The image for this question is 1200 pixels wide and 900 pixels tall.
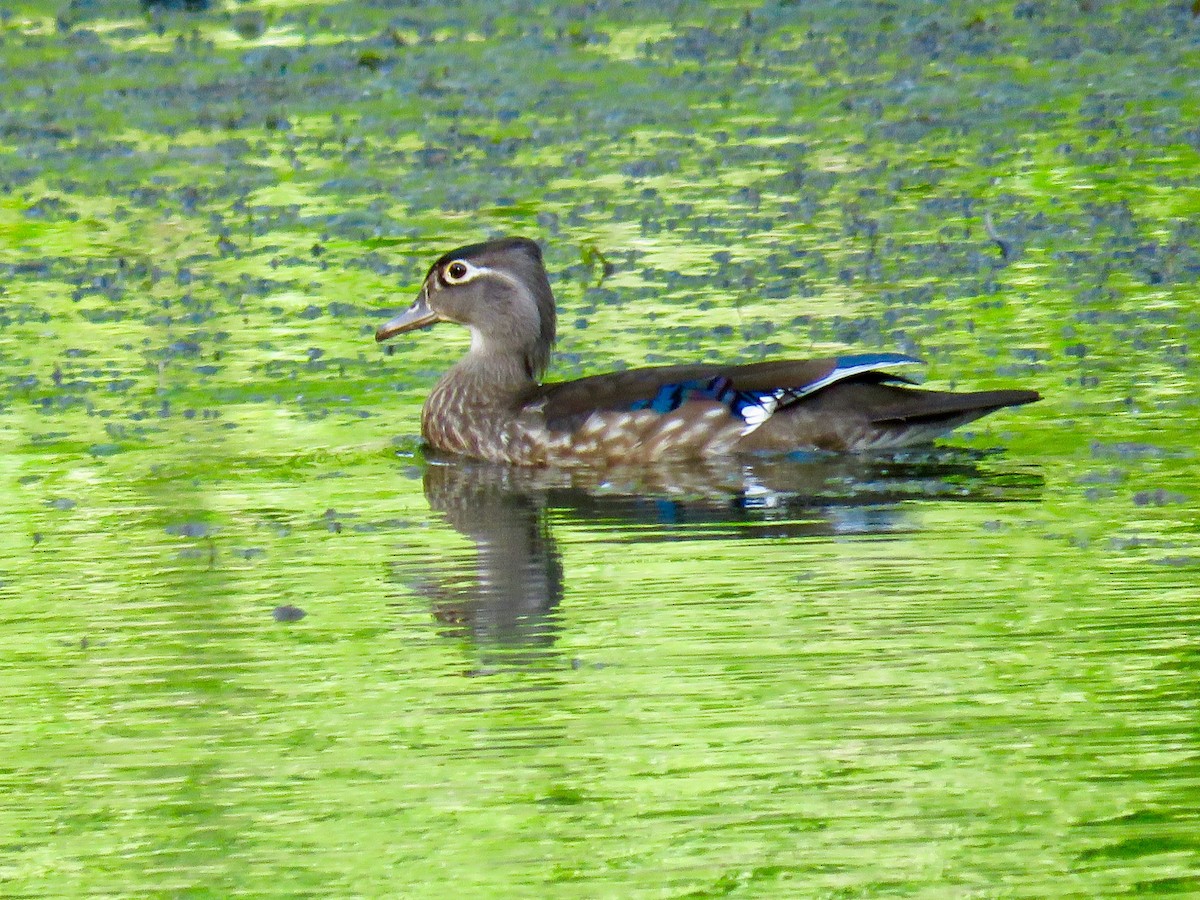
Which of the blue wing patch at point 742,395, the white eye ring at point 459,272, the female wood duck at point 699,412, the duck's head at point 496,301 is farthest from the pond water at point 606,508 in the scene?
the white eye ring at point 459,272

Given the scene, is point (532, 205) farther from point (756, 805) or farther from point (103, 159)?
point (756, 805)

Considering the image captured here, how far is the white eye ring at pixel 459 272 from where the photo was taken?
11.0m

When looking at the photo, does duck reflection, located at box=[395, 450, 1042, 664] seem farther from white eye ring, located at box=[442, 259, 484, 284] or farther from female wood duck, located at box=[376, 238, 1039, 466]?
white eye ring, located at box=[442, 259, 484, 284]

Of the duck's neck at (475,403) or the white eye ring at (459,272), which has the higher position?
the white eye ring at (459,272)

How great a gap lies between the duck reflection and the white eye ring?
1053mm

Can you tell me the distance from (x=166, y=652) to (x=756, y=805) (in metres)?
2.17

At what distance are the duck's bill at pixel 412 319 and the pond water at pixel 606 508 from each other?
0.32 m

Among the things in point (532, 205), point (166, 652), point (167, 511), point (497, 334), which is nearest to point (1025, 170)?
point (532, 205)

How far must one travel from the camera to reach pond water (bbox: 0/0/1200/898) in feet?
18.7

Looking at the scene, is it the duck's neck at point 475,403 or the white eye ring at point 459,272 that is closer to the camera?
the duck's neck at point 475,403

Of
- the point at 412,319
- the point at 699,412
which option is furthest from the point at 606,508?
the point at 412,319

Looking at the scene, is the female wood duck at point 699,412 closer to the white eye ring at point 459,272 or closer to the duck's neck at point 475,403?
the duck's neck at point 475,403

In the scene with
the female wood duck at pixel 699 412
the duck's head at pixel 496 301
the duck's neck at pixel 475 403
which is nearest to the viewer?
the female wood duck at pixel 699 412

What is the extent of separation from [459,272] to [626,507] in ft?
7.34
